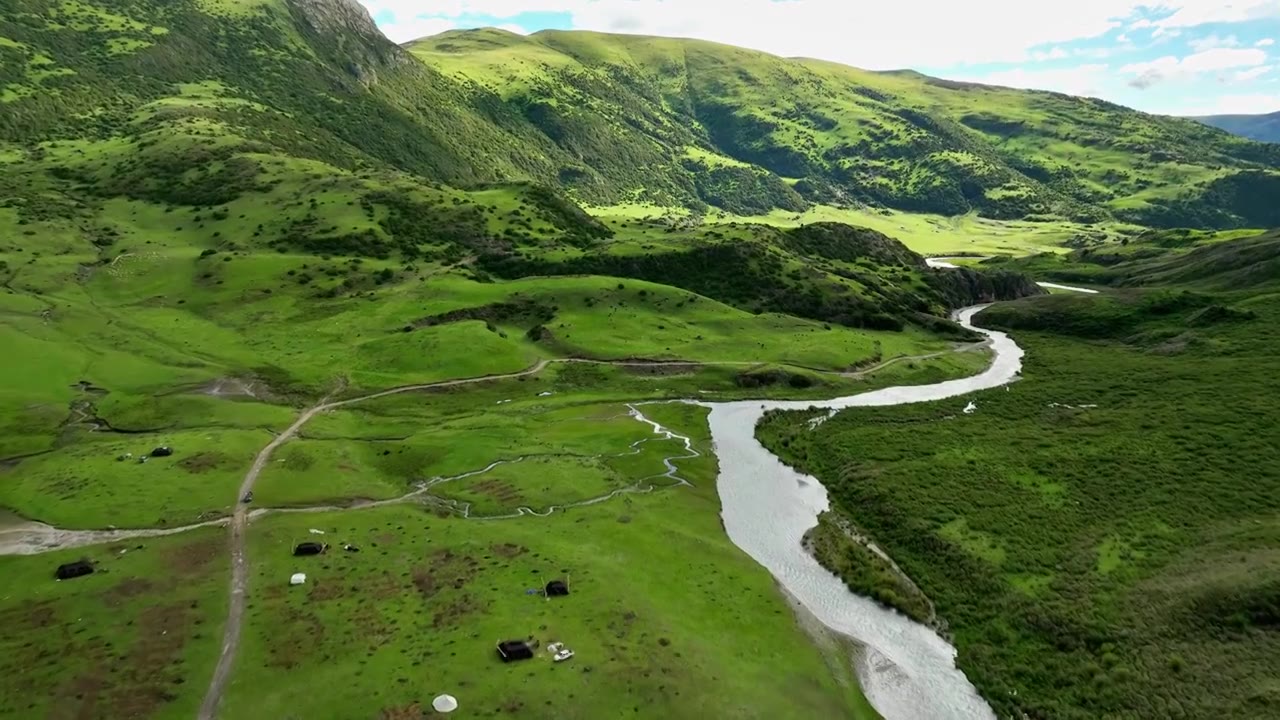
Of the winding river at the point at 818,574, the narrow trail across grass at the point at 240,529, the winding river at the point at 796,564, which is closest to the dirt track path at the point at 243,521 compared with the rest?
the narrow trail across grass at the point at 240,529

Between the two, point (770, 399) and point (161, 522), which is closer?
point (161, 522)

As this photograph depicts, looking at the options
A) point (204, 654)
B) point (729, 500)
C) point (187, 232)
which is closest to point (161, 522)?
point (204, 654)

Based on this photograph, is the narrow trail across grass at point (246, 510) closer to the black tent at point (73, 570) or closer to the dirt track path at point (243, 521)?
the dirt track path at point (243, 521)

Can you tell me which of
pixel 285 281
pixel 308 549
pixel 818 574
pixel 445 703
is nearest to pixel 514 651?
pixel 445 703

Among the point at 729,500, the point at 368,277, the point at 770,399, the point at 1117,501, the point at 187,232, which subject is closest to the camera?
the point at 1117,501

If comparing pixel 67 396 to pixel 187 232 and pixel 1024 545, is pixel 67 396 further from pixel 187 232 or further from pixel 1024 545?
pixel 1024 545

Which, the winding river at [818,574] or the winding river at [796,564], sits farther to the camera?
the winding river at [818,574]

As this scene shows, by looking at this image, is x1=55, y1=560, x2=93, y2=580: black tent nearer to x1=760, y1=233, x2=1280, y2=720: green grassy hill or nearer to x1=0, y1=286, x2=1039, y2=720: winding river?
x1=0, y1=286, x2=1039, y2=720: winding river
